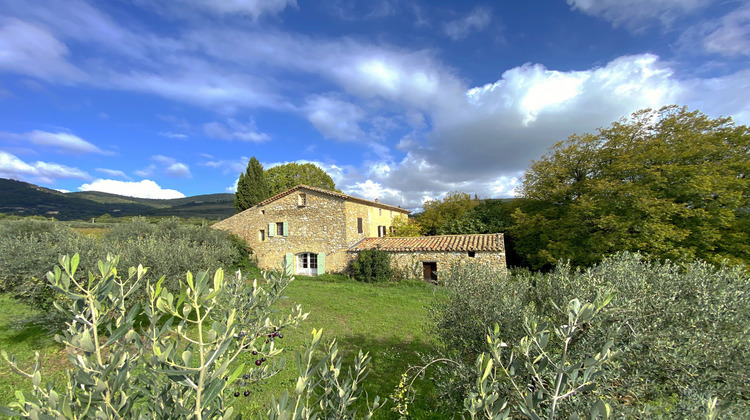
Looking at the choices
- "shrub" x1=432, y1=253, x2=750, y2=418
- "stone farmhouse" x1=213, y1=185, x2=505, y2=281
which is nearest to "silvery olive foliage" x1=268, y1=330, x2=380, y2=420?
"shrub" x1=432, y1=253, x2=750, y2=418

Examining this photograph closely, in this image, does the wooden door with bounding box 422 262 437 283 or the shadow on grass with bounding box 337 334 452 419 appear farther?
the wooden door with bounding box 422 262 437 283

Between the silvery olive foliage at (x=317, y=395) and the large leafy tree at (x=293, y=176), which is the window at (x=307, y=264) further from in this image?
the silvery olive foliage at (x=317, y=395)

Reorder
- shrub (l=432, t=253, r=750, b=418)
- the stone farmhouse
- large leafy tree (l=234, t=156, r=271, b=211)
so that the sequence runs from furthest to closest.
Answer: large leafy tree (l=234, t=156, r=271, b=211) < the stone farmhouse < shrub (l=432, t=253, r=750, b=418)

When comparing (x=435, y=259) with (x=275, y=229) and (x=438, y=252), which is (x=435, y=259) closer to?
(x=438, y=252)

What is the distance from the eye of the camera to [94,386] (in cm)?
128

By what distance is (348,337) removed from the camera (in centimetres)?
790

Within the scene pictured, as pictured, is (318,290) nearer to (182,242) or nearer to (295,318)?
(182,242)

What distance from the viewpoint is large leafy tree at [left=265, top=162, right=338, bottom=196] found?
3064 centimetres

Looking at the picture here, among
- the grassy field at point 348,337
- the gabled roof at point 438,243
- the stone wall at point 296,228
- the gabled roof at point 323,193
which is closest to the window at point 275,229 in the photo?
the stone wall at point 296,228

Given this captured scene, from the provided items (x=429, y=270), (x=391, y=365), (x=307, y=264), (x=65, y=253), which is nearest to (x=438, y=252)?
(x=429, y=270)

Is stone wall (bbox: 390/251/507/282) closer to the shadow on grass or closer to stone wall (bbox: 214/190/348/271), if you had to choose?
stone wall (bbox: 214/190/348/271)

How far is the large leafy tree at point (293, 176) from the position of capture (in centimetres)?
3064

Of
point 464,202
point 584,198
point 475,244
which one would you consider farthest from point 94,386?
point 464,202

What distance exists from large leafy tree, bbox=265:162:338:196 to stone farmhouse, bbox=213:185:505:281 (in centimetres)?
1032
